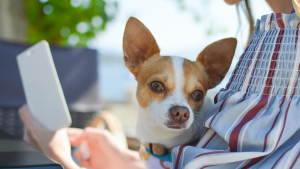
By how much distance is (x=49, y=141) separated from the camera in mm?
1057

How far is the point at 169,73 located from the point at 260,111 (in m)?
0.48

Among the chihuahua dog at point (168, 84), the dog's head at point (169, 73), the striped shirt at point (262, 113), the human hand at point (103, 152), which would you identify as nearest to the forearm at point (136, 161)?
the human hand at point (103, 152)

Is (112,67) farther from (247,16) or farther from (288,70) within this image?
(288,70)

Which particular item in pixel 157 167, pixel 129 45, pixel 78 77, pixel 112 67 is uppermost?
pixel 129 45

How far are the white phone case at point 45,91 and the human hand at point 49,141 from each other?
3 cm

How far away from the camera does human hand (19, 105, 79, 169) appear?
1015 mm

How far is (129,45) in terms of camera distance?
1158 mm

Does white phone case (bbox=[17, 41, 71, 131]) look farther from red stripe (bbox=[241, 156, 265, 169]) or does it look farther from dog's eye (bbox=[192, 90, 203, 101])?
red stripe (bbox=[241, 156, 265, 169])

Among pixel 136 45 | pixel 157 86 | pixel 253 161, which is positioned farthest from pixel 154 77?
pixel 253 161

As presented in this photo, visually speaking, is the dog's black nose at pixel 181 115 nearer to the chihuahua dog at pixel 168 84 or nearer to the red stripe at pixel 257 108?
the chihuahua dog at pixel 168 84

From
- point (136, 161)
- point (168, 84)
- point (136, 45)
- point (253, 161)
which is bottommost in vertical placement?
point (136, 161)

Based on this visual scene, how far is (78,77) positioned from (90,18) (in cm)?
119

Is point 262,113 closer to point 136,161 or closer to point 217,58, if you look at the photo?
point 217,58

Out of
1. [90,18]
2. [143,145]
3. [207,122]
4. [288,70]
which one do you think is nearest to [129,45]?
[143,145]
